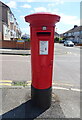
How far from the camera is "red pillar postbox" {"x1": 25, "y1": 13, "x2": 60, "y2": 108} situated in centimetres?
240

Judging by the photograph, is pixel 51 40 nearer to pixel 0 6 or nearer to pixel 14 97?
pixel 14 97

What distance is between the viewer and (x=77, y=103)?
3.01 m

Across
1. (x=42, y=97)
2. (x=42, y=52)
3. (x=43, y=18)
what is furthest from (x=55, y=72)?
(x=43, y=18)

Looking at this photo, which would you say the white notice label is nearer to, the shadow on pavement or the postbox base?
the postbox base

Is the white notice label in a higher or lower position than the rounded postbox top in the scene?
lower

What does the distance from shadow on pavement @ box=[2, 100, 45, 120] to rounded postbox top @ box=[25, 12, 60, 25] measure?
1.94 metres

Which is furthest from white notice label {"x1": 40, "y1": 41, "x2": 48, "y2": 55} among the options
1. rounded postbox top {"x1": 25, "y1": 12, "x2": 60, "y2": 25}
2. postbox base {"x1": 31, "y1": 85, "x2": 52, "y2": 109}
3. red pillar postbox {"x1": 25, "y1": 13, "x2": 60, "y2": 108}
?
postbox base {"x1": 31, "y1": 85, "x2": 52, "y2": 109}

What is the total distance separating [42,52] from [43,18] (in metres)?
0.71

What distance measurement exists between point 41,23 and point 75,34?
5490 cm

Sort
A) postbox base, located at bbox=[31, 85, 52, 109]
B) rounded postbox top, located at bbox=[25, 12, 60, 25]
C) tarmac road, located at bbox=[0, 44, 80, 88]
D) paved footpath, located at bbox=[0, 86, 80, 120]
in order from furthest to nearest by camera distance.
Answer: tarmac road, located at bbox=[0, 44, 80, 88]
postbox base, located at bbox=[31, 85, 52, 109]
paved footpath, located at bbox=[0, 86, 80, 120]
rounded postbox top, located at bbox=[25, 12, 60, 25]

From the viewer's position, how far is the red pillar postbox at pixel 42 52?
2404 mm

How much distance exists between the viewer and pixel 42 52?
2.53 meters

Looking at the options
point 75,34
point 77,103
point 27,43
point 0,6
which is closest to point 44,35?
point 77,103

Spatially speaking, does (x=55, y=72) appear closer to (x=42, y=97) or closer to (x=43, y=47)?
(x=42, y=97)
